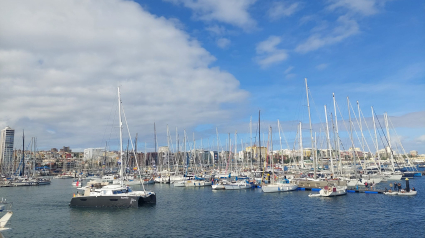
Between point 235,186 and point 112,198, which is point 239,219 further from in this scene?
point 235,186

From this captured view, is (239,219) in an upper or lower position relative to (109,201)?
lower

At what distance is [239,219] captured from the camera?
32562 mm

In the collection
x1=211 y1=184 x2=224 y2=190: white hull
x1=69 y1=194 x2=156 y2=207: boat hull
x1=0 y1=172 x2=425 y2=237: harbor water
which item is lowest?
x1=0 y1=172 x2=425 y2=237: harbor water

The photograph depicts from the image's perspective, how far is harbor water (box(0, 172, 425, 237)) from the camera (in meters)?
27.2

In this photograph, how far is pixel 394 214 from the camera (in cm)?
3288

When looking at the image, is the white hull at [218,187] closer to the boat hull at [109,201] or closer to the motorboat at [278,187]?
the motorboat at [278,187]

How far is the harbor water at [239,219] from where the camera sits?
27.2 m

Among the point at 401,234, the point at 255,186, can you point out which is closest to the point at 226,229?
the point at 401,234

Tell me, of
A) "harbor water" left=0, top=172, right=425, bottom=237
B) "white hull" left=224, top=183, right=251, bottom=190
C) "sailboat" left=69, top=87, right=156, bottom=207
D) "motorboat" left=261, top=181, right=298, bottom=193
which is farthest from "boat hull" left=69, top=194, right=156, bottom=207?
"white hull" left=224, top=183, right=251, bottom=190

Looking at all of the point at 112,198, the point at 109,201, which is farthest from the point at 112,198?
the point at 109,201

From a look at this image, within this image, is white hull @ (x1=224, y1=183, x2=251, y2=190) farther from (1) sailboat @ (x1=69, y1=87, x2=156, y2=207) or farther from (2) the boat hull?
(2) the boat hull

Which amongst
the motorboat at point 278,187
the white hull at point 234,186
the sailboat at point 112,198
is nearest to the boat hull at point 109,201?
the sailboat at point 112,198

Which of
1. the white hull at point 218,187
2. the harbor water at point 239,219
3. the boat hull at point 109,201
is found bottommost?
the harbor water at point 239,219

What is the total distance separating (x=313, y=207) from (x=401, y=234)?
44.2ft
